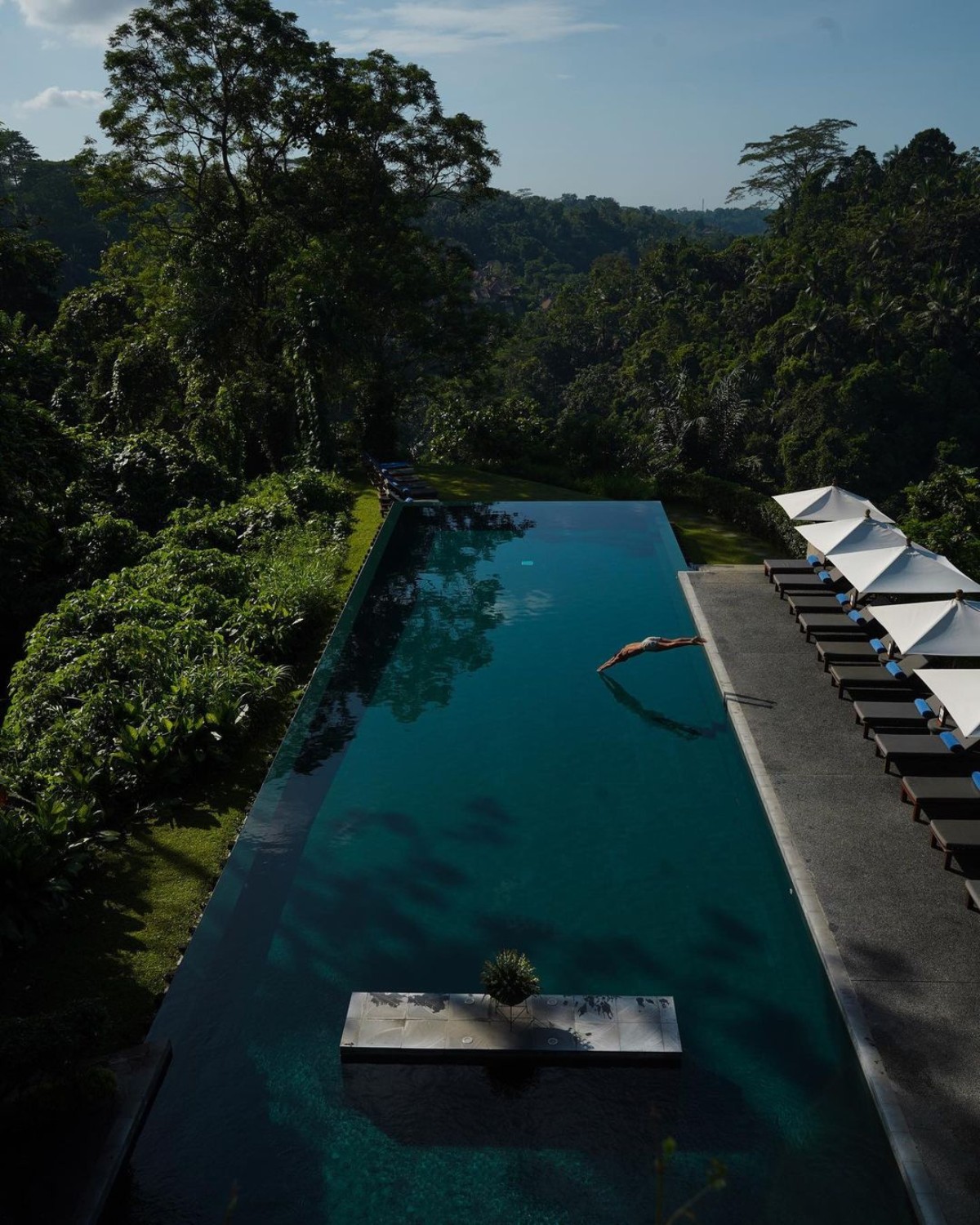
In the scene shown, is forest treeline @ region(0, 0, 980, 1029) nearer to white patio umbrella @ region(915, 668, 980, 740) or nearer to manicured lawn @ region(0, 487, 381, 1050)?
manicured lawn @ region(0, 487, 381, 1050)

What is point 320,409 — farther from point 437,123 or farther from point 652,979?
point 652,979

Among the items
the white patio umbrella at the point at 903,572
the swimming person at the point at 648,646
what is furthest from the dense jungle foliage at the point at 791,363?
the swimming person at the point at 648,646

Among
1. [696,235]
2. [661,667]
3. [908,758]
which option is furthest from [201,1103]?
[696,235]

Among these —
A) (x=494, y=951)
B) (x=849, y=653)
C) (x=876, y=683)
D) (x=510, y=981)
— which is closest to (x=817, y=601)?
(x=849, y=653)

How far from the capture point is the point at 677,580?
54.7ft

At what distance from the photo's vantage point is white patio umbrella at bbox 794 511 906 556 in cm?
1380

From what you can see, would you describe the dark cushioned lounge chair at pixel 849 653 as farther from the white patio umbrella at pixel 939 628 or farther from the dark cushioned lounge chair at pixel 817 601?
the dark cushioned lounge chair at pixel 817 601

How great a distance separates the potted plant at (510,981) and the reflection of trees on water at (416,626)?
4.43 metres

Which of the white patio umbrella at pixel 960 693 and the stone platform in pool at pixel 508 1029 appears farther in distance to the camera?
the white patio umbrella at pixel 960 693

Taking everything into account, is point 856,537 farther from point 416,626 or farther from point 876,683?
point 416,626

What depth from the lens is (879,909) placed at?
26.9 ft

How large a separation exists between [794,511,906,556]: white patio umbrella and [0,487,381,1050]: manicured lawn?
8.34 meters

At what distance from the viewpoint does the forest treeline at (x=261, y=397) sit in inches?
429

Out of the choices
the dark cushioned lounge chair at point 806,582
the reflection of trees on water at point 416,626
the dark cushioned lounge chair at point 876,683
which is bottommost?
the reflection of trees on water at point 416,626
